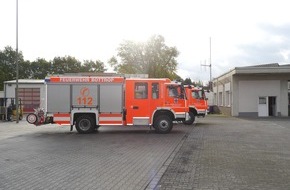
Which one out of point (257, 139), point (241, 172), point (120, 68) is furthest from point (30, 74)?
point (241, 172)

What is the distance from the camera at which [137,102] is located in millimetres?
20422

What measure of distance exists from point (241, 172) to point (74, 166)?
4127 mm

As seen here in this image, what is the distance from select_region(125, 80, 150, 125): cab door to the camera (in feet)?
66.8

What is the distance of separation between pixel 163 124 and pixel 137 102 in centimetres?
169

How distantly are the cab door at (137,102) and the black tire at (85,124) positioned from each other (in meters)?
1.79

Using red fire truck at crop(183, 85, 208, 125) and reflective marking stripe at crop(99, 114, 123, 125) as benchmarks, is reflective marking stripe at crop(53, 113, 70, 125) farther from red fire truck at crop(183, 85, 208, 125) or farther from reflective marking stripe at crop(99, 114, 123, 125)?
red fire truck at crop(183, 85, 208, 125)

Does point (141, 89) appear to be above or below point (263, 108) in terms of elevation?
above

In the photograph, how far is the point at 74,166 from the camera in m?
10.4

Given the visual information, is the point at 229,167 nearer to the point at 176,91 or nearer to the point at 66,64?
→ the point at 176,91

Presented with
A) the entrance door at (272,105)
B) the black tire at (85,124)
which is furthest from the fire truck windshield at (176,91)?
the entrance door at (272,105)

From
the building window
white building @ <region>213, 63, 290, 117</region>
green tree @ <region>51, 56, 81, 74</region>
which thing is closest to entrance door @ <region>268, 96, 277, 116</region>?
white building @ <region>213, 63, 290, 117</region>

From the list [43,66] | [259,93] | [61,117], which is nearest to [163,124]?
[61,117]

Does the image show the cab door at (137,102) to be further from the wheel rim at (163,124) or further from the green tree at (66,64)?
the green tree at (66,64)

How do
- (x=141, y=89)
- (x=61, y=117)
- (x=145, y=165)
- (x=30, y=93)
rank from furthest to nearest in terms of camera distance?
(x=30, y=93) < (x=141, y=89) < (x=61, y=117) < (x=145, y=165)
